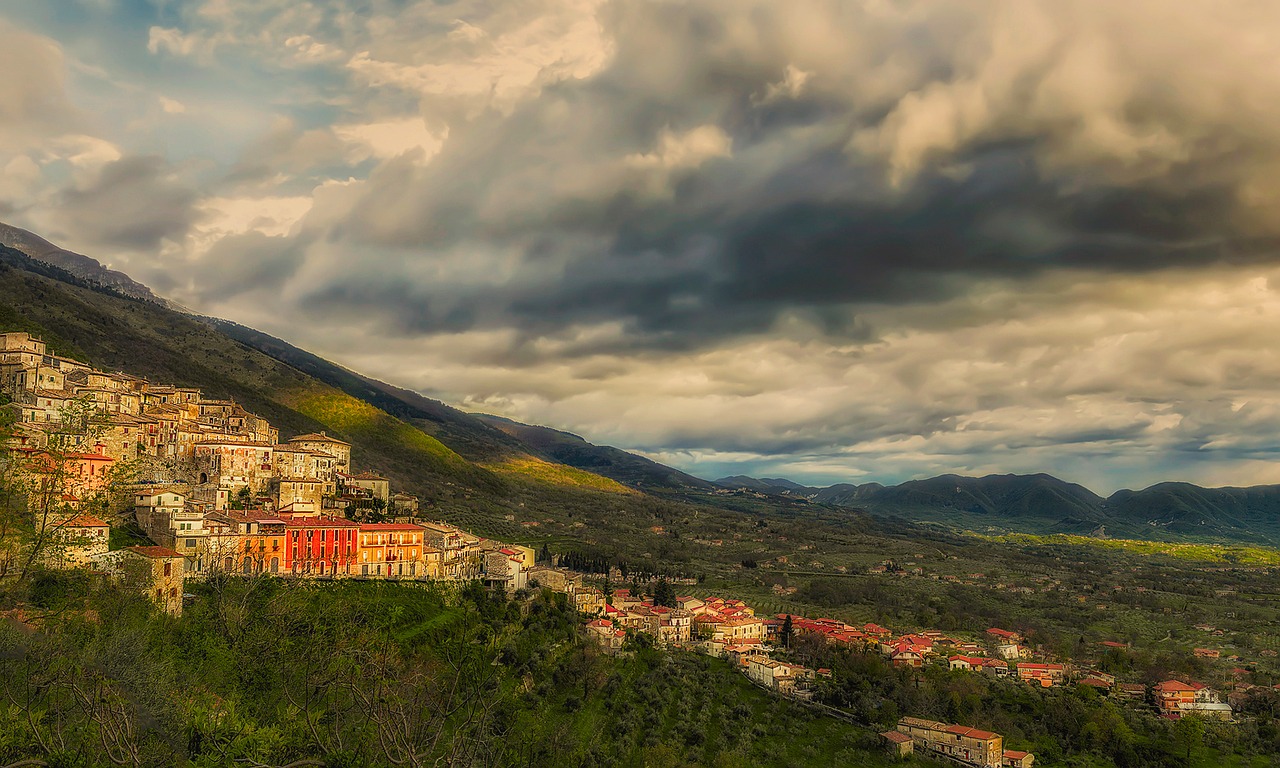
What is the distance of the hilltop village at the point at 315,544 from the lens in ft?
208

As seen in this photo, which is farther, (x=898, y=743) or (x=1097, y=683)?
(x=1097, y=683)

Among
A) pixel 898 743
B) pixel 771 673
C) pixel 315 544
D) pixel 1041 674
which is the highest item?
pixel 315 544

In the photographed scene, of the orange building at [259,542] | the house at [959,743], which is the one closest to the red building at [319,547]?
the orange building at [259,542]

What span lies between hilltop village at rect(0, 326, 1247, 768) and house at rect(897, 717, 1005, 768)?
0.18m

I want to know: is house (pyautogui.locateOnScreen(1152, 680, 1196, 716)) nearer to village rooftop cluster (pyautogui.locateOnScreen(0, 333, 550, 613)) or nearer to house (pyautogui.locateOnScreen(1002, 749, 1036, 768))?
house (pyautogui.locateOnScreen(1002, 749, 1036, 768))

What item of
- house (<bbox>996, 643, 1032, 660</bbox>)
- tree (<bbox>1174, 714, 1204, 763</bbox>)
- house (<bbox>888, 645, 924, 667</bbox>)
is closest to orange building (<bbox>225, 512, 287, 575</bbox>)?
house (<bbox>888, 645, 924, 667</bbox>)

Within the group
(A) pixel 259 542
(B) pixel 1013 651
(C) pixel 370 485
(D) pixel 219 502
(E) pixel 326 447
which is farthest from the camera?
(B) pixel 1013 651

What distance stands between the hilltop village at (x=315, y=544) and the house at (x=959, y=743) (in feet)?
0.60

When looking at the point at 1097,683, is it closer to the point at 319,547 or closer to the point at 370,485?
the point at 319,547

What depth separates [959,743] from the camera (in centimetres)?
7394

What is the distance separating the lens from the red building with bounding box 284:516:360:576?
7075 cm

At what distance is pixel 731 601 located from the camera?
135750mm

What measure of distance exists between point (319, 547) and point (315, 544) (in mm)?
488

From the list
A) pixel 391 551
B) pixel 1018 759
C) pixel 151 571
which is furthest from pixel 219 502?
pixel 1018 759
